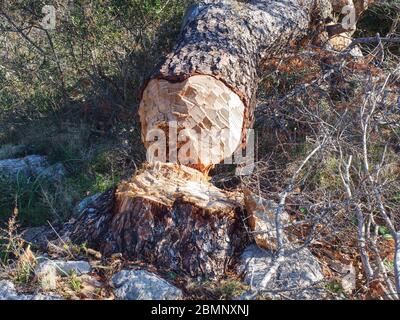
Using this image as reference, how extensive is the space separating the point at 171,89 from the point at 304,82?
154 centimetres

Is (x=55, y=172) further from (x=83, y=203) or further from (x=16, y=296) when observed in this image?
Answer: (x=16, y=296)

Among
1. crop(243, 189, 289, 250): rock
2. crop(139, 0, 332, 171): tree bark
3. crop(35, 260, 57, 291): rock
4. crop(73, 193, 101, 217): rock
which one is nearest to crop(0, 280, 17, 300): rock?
crop(35, 260, 57, 291): rock

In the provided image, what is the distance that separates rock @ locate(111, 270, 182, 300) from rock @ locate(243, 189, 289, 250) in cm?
52

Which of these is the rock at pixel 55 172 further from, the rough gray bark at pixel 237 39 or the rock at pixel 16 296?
the rock at pixel 16 296

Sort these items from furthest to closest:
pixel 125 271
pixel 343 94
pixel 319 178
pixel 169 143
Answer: pixel 343 94
pixel 319 178
pixel 169 143
pixel 125 271

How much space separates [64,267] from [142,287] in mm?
406

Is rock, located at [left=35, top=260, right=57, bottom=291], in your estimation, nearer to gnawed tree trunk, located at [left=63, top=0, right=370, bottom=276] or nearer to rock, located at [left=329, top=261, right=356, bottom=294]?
gnawed tree trunk, located at [left=63, top=0, right=370, bottom=276]

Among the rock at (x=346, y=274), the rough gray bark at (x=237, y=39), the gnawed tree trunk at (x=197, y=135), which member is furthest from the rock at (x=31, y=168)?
the rock at (x=346, y=274)

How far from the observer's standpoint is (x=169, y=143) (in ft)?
11.7

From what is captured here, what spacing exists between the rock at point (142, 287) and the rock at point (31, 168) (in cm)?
168

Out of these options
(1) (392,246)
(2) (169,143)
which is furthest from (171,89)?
(1) (392,246)

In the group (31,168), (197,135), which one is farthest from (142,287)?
(31,168)

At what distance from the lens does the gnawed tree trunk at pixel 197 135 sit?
9.86 feet
